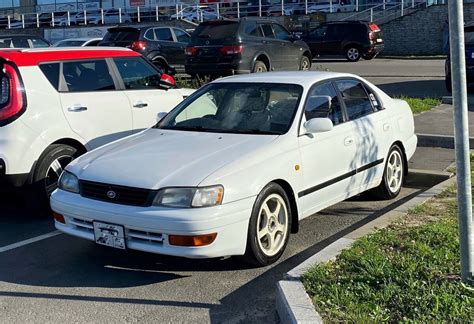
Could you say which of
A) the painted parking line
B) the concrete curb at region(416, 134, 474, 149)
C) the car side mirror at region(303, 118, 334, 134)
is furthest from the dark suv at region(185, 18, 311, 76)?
the car side mirror at region(303, 118, 334, 134)

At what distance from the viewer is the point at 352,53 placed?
29344 millimetres

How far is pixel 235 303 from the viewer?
465 cm

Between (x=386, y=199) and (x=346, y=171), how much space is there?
125cm

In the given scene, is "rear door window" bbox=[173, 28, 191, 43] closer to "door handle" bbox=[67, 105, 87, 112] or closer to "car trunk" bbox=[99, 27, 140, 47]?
"car trunk" bbox=[99, 27, 140, 47]

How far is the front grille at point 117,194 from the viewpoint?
16.2 feet

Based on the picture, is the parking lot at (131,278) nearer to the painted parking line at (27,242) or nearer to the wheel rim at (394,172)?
the painted parking line at (27,242)

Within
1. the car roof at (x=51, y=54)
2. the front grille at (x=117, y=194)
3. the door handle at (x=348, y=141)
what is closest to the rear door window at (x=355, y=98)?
the door handle at (x=348, y=141)

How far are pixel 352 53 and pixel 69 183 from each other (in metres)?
25.2

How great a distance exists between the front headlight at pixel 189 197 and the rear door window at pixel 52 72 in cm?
279

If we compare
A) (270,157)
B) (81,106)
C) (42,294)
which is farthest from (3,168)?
(270,157)

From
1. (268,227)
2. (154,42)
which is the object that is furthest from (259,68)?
(268,227)

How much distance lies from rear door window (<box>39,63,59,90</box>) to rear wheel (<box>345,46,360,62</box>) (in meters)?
23.5

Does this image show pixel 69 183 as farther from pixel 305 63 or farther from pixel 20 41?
pixel 20 41

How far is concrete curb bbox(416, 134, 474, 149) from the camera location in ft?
32.8
